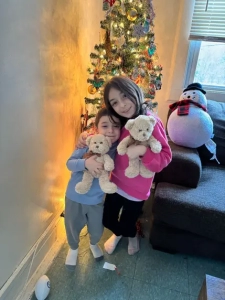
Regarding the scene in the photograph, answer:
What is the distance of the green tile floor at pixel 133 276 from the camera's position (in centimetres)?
128

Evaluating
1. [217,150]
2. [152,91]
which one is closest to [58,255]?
[152,91]

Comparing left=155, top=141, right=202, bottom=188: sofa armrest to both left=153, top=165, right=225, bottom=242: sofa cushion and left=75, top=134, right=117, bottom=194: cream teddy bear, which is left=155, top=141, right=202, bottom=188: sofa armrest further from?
left=75, top=134, right=117, bottom=194: cream teddy bear

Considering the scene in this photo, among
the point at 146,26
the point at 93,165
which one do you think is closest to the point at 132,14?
the point at 146,26

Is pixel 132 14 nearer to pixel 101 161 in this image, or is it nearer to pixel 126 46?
pixel 126 46

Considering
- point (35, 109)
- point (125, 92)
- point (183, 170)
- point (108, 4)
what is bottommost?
point (183, 170)

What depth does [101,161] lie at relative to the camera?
117 cm

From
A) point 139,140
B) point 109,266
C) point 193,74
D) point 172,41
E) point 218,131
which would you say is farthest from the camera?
point 193,74

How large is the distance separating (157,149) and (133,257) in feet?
2.69

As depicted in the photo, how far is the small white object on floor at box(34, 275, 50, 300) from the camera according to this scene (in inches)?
47.3

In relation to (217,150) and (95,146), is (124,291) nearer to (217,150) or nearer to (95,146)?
(95,146)

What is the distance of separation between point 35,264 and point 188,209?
3.09ft

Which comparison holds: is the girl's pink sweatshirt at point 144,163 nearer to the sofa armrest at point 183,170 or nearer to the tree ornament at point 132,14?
the sofa armrest at point 183,170

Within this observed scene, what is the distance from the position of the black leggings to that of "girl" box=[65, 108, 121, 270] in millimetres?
80

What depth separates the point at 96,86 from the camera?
150 centimetres
